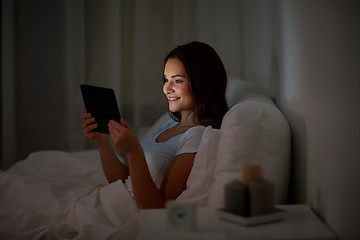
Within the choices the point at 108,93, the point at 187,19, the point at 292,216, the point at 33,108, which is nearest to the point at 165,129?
the point at 108,93

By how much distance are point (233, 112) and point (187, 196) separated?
29cm

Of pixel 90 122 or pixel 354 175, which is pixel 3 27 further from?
pixel 354 175

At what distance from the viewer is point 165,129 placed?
63.7 inches

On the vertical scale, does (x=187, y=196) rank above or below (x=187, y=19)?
below

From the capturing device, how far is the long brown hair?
53.3 inches

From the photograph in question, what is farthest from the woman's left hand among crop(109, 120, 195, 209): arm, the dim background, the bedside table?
the dim background

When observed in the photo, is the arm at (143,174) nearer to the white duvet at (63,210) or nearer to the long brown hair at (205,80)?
the white duvet at (63,210)

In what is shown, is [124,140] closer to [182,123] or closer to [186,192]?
[186,192]

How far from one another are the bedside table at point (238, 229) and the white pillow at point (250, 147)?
165mm

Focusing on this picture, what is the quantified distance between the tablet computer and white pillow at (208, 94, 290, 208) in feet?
1.37

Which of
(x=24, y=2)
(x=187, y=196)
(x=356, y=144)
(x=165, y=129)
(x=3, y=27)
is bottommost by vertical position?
(x=187, y=196)

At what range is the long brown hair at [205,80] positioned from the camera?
4.44 feet

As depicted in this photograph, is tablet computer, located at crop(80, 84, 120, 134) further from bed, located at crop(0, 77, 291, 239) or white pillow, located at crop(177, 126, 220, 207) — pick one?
white pillow, located at crop(177, 126, 220, 207)

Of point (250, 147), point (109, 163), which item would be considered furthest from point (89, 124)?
point (250, 147)
